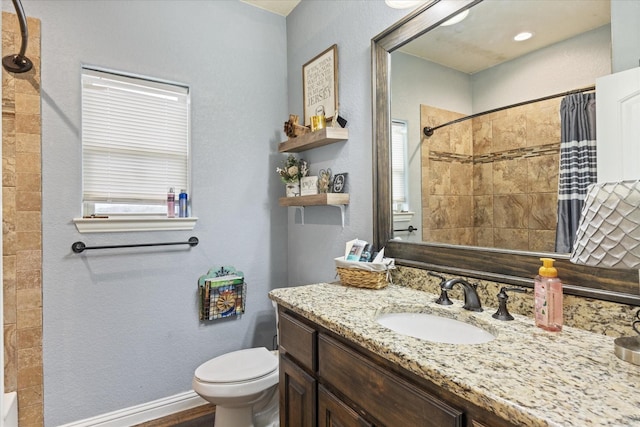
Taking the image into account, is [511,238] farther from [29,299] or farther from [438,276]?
[29,299]

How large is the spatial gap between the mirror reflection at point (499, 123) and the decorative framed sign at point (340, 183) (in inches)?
15.2

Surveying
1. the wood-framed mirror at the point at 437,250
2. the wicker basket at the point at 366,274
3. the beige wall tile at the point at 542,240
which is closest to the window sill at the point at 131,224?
the wicker basket at the point at 366,274

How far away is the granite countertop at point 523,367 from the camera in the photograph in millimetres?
618

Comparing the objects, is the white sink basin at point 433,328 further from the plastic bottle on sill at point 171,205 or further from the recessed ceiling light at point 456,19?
the plastic bottle on sill at point 171,205

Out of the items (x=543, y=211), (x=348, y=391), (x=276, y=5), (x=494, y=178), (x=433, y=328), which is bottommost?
(x=348, y=391)

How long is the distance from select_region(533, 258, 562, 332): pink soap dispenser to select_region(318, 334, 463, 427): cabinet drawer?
1.48 ft

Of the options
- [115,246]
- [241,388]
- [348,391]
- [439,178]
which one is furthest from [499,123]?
[115,246]

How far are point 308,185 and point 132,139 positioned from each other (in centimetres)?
112

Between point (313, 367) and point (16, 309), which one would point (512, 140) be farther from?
point (16, 309)

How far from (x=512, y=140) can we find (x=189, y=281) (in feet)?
6.46

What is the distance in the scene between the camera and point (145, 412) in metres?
2.06

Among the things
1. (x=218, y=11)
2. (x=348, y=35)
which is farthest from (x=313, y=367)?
(x=218, y=11)

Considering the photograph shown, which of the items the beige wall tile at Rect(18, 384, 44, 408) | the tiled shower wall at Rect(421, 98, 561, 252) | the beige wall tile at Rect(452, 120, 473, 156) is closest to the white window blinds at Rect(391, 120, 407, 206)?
the tiled shower wall at Rect(421, 98, 561, 252)

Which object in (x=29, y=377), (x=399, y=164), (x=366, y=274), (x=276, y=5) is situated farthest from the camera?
(x=276, y=5)
